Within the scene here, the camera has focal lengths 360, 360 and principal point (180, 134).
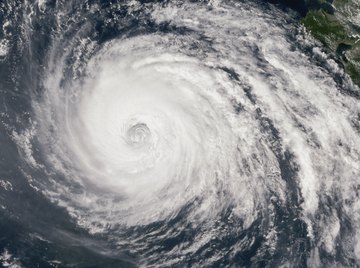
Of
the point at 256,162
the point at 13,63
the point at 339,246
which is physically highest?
the point at 13,63

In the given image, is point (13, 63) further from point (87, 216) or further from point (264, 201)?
point (264, 201)

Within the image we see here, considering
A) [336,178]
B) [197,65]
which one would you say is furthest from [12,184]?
[336,178]

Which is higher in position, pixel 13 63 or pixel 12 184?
pixel 13 63

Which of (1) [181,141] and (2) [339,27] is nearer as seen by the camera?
(2) [339,27]

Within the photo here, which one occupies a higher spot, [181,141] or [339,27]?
[181,141]

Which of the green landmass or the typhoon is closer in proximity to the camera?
the typhoon
